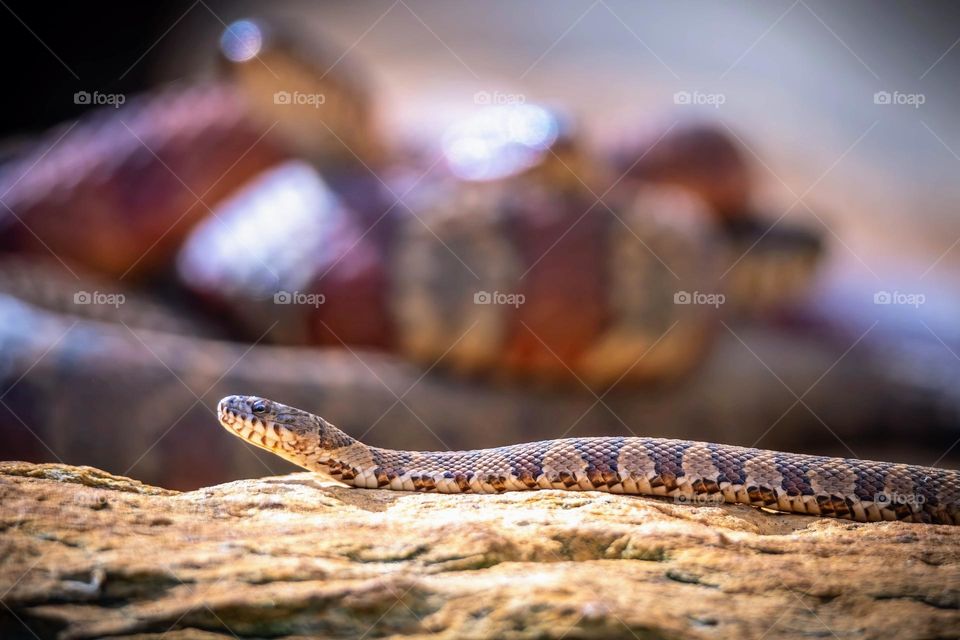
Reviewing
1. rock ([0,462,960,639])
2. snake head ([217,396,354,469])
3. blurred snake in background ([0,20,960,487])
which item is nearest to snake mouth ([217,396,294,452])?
snake head ([217,396,354,469])

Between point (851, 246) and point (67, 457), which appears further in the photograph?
point (851, 246)

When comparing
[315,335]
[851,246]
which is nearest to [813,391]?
[851,246]

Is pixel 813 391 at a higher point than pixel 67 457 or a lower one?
higher

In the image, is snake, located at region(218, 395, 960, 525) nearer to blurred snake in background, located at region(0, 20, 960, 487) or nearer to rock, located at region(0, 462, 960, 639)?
rock, located at region(0, 462, 960, 639)

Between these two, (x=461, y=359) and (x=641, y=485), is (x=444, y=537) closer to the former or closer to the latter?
(x=641, y=485)

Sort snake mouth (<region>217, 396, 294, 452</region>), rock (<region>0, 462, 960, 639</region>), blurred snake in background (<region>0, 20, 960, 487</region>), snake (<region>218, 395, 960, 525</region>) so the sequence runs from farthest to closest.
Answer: blurred snake in background (<region>0, 20, 960, 487</region>)
snake mouth (<region>217, 396, 294, 452</region>)
snake (<region>218, 395, 960, 525</region>)
rock (<region>0, 462, 960, 639</region>)

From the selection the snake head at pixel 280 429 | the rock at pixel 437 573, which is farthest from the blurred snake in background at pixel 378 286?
the rock at pixel 437 573

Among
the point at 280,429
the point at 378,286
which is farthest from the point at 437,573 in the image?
the point at 378,286

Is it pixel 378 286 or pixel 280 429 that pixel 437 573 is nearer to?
pixel 280 429
